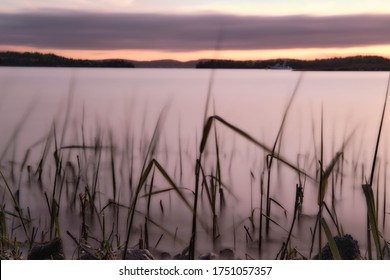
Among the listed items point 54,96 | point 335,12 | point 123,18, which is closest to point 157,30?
point 123,18

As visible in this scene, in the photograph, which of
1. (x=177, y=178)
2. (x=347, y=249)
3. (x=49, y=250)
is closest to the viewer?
(x=347, y=249)

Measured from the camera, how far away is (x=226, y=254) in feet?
8.23

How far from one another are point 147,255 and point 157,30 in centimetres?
127

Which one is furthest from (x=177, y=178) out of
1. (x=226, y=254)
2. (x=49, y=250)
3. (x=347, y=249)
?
(x=347, y=249)

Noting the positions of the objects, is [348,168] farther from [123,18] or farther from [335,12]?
[123,18]

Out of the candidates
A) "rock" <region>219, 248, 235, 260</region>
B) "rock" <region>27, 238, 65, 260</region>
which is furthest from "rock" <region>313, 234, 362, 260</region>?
"rock" <region>27, 238, 65, 260</region>

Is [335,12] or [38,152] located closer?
[335,12]

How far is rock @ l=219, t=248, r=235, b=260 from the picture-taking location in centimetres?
250

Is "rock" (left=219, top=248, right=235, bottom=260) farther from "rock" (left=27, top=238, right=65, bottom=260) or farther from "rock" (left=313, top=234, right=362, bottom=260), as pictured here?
"rock" (left=27, top=238, right=65, bottom=260)

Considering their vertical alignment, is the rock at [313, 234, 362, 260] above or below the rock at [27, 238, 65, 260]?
above

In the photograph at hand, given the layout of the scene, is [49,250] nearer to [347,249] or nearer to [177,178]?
[347,249]
